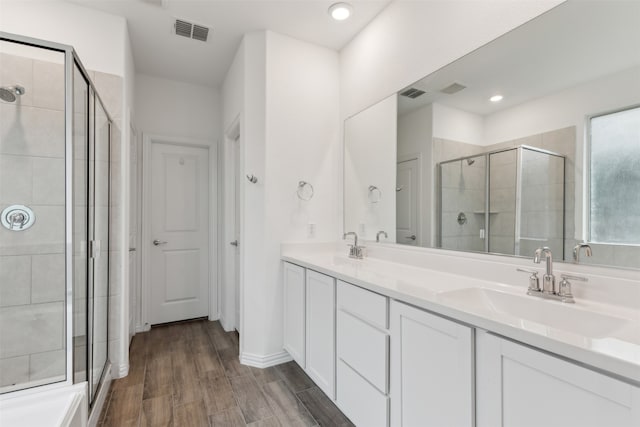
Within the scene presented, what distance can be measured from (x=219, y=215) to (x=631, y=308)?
3.32 meters

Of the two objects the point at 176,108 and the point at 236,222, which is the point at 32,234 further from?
the point at 176,108

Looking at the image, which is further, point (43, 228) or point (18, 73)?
point (43, 228)

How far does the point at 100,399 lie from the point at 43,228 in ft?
3.63

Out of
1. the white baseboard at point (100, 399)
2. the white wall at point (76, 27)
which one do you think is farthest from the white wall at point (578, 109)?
the white wall at point (76, 27)

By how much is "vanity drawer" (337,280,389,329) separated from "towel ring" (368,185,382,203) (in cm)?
87

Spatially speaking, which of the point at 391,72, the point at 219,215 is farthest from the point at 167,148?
the point at 391,72

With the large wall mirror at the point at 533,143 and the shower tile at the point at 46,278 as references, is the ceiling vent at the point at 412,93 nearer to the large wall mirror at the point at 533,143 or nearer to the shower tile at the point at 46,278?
the large wall mirror at the point at 533,143

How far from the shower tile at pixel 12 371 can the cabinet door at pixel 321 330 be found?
1.62m

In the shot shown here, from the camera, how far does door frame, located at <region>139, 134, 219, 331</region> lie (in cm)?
320

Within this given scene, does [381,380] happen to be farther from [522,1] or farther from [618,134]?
[522,1]

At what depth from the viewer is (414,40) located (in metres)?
1.98

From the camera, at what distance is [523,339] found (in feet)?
2.83

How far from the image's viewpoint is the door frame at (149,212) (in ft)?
10.5

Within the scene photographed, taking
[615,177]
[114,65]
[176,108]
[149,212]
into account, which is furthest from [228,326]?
[615,177]
